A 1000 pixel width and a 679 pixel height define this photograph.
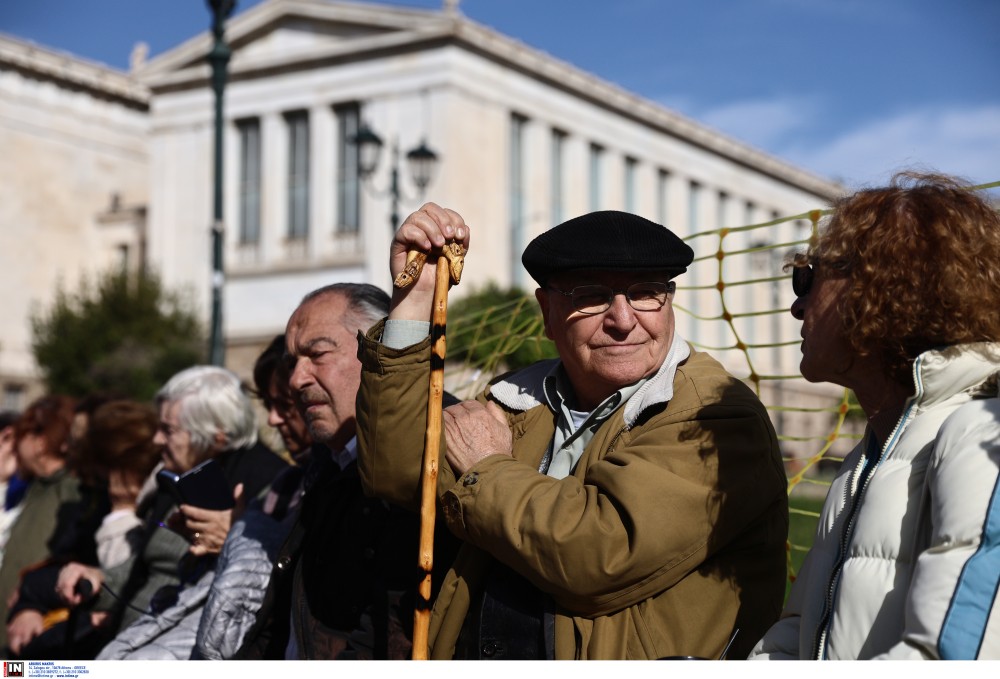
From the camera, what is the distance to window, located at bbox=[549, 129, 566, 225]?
39594 mm

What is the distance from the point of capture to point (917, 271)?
2.44m

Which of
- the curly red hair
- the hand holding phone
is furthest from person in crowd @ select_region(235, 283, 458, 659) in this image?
the curly red hair

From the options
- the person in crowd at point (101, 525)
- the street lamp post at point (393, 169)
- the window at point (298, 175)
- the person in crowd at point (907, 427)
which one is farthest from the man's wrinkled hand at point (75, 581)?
the window at point (298, 175)

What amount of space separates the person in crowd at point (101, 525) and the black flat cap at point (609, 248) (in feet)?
10.1

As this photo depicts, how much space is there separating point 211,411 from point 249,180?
119ft

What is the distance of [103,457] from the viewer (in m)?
5.94

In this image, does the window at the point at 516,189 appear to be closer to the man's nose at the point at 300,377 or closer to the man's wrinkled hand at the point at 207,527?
the man's wrinkled hand at the point at 207,527

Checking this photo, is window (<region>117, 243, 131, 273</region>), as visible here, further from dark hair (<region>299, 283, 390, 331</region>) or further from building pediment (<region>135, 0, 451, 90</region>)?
dark hair (<region>299, 283, 390, 331</region>)

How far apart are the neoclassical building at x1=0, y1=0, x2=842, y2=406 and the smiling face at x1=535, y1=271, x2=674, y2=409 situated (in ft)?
101

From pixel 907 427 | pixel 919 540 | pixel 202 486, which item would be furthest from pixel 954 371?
pixel 202 486

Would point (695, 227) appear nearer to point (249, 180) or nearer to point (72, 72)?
point (249, 180)

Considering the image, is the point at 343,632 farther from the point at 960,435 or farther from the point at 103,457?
the point at 103,457
